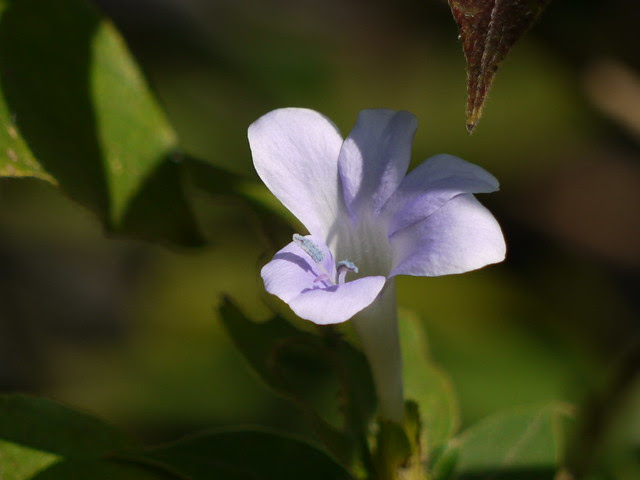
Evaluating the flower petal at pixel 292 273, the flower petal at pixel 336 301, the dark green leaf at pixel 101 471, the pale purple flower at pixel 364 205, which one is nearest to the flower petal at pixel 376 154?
the pale purple flower at pixel 364 205

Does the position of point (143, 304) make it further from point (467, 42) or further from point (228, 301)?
point (467, 42)

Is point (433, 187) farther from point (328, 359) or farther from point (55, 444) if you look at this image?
point (55, 444)

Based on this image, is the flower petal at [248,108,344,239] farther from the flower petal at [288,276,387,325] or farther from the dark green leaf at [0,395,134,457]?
the dark green leaf at [0,395,134,457]

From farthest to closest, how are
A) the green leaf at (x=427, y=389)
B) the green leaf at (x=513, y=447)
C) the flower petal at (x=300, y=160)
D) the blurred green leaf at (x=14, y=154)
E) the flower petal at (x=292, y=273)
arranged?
the green leaf at (x=427, y=389), the green leaf at (x=513, y=447), the blurred green leaf at (x=14, y=154), the flower petal at (x=300, y=160), the flower petal at (x=292, y=273)

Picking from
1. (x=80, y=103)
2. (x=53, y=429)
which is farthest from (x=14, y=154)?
(x=53, y=429)

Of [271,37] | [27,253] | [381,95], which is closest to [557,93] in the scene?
[381,95]

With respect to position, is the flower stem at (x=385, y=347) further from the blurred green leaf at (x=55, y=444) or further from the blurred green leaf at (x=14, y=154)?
the blurred green leaf at (x=14, y=154)

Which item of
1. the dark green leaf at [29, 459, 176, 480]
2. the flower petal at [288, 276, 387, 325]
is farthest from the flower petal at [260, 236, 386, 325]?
the dark green leaf at [29, 459, 176, 480]
